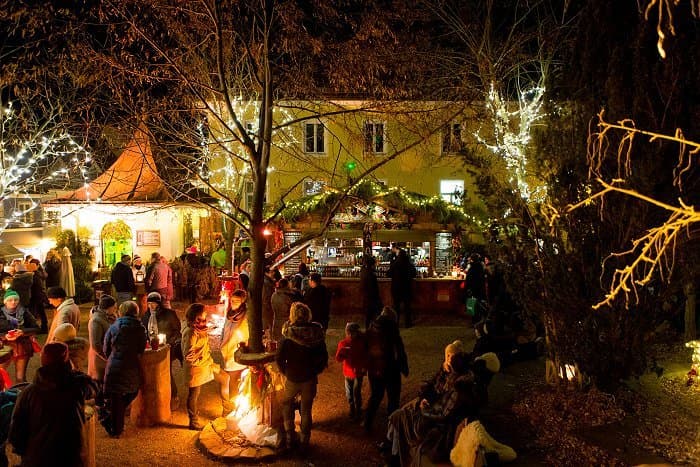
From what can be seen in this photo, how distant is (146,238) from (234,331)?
1298 cm

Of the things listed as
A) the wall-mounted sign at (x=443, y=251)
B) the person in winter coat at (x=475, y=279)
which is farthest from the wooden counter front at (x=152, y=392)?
the wall-mounted sign at (x=443, y=251)

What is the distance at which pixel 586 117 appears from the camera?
715cm

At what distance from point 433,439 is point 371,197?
9.90 metres

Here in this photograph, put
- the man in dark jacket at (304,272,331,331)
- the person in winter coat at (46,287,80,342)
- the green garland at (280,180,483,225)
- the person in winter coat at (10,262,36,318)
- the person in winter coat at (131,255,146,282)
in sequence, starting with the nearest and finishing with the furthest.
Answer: the person in winter coat at (46,287,80,342)
the man in dark jacket at (304,272,331,331)
the person in winter coat at (10,262,36,318)
the person in winter coat at (131,255,146,282)
the green garland at (280,180,483,225)

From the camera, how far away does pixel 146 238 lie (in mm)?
19484

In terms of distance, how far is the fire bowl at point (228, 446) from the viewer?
248 inches

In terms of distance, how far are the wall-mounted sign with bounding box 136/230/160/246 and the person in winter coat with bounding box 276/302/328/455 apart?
14291 millimetres

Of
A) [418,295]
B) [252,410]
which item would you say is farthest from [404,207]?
[252,410]

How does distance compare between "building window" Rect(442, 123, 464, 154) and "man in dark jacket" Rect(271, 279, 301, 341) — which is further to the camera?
"man in dark jacket" Rect(271, 279, 301, 341)

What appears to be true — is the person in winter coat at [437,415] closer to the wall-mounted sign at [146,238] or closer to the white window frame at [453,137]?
the white window frame at [453,137]

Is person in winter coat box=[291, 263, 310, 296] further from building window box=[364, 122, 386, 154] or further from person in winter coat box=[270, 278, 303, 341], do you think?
building window box=[364, 122, 386, 154]

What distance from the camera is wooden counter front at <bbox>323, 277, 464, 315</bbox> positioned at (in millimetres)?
15203

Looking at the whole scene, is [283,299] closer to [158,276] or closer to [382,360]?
[382,360]

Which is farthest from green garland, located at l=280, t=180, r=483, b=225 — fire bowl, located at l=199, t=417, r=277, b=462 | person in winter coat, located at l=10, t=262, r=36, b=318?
fire bowl, located at l=199, t=417, r=277, b=462
